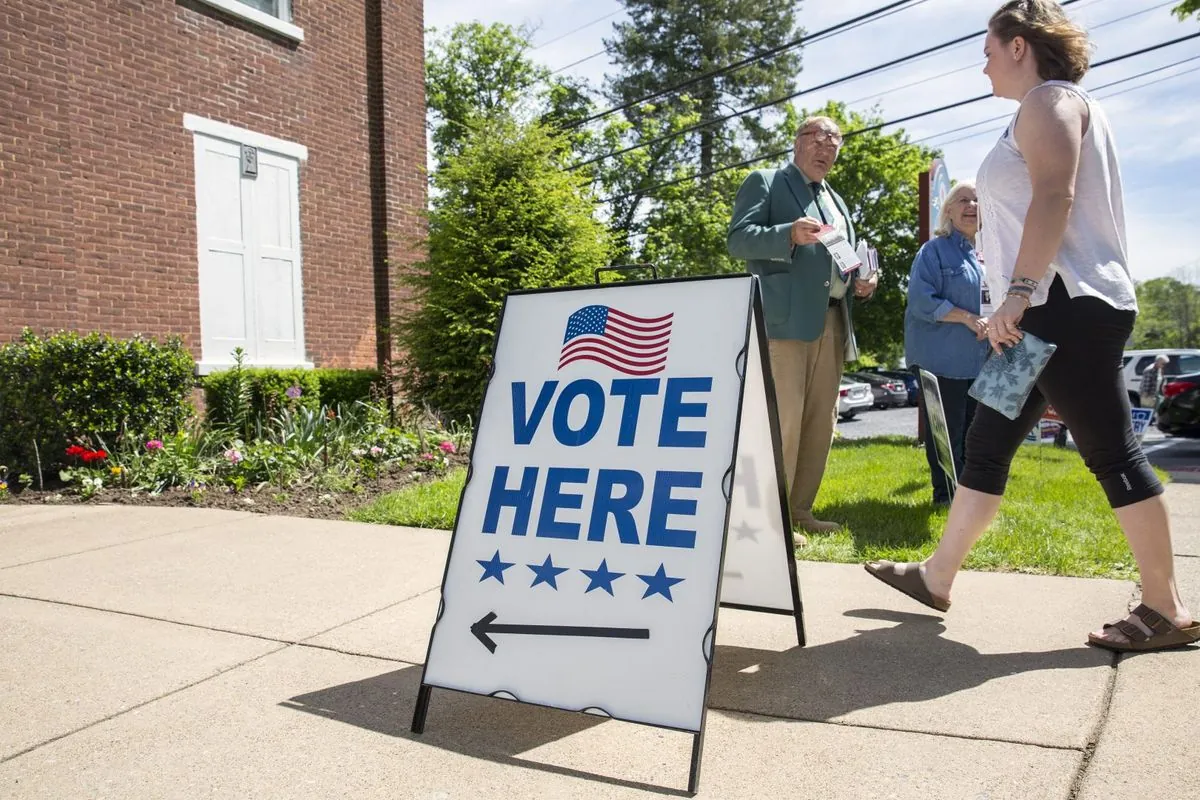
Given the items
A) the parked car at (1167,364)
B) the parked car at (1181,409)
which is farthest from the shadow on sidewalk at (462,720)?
the parked car at (1167,364)

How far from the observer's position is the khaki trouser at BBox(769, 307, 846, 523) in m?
4.64

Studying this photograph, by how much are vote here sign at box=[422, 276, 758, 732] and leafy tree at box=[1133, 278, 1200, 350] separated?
113827mm

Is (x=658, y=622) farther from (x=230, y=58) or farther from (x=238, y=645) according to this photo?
(x=230, y=58)

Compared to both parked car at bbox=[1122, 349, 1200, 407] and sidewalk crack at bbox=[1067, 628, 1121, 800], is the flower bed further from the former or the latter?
parked car at bbox=[1122, 349, 1200, 407]

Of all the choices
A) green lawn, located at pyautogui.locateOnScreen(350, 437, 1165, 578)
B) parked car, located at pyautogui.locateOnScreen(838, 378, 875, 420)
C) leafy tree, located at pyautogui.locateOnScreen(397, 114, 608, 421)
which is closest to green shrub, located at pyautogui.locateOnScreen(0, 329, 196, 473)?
green lawn, located at pyautogui.locateOnScreen(350, 437, 1165, 578)

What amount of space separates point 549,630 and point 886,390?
108 ft

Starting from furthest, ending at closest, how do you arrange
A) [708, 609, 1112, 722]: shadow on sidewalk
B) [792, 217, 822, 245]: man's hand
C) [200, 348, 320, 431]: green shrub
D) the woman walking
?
[200, 348, 320, 431]: green shrub
[792, 217, 822, 245]: man's hand
the woman walking
[708, 609, 1112, 722]: shadow on sidewalk

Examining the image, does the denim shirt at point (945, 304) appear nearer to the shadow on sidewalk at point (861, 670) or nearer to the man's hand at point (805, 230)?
the man's hand at point (805, 230)

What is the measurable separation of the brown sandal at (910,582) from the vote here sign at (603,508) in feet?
4.13

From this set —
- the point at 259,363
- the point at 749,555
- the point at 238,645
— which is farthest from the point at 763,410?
the point at 259,363

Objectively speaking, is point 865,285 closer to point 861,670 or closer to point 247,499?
point 861,670

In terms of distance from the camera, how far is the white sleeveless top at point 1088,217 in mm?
2904

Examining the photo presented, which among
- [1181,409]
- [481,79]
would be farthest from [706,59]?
[1181,409]

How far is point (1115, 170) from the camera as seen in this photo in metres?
3.01
